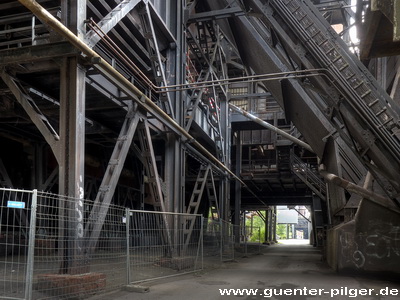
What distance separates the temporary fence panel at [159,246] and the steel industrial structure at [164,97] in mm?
539

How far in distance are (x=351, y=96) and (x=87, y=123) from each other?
8238 mm

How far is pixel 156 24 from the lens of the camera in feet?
43.3

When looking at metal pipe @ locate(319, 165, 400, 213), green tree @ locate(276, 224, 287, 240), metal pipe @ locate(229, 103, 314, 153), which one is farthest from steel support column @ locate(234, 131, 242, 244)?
green tree @ locate(276, 224, 287, 240)

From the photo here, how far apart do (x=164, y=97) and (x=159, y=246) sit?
16.2 feet

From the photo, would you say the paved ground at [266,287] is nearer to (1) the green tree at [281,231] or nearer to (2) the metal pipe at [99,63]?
(2) the metal pipe at [99,63]

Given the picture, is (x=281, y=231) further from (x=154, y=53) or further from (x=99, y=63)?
(x=99, y=63)

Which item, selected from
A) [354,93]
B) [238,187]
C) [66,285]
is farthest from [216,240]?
[238,187]

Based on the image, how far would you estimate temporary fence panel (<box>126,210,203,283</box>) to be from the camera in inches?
354

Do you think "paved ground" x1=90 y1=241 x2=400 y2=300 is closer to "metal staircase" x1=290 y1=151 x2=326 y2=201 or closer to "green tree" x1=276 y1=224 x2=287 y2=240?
"metal staircase" x1=290 y1=151 x2=326 y2=201

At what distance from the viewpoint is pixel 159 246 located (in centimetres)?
1047

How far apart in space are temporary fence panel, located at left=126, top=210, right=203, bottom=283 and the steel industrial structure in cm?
54

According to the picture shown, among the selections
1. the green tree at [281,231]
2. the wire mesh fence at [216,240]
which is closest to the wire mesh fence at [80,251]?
the wire mesh fence at [216,240]

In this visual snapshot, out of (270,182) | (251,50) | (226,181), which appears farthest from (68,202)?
(270,182)

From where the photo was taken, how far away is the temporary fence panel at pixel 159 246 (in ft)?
29.5
